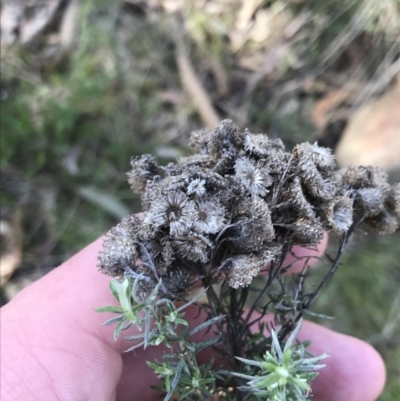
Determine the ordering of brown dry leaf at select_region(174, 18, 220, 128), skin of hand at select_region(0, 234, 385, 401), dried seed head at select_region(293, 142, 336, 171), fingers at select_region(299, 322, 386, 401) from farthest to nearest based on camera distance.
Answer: brown dry leaf at select_region(174, 18, 220, 128) < fingers at select_region(299, 322, 386, 401) < skin of hand at select_region(0, 234, 385, 401) < dried seed head at select_region(293, 142, 336, 171)

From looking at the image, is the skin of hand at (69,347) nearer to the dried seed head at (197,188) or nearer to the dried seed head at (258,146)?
the dried seed head at (258,146)

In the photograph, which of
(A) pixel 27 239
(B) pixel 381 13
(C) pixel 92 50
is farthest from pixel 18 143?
(B) pixel 381 13

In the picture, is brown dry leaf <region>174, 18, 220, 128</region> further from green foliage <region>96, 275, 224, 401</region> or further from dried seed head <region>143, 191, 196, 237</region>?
green foliage <region>96, 275, 224, 401</region>

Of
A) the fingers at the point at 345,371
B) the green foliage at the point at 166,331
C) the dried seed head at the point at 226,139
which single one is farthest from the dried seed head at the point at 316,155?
the fingers at the point at 345,371

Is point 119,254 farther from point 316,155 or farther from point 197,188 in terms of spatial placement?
point 316,155

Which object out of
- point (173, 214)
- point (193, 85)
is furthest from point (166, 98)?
point (173, 214)

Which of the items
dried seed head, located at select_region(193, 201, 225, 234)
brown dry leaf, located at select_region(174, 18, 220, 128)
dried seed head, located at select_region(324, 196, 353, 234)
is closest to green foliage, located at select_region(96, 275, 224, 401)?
dried seed head, located at select_region(193, 201, 225, 234)
